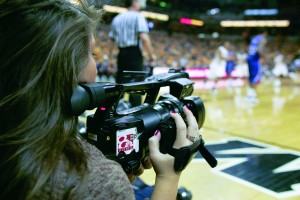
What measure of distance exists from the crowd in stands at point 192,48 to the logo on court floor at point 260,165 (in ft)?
30.6

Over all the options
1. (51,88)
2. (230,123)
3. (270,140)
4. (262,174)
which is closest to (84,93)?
(51,88)

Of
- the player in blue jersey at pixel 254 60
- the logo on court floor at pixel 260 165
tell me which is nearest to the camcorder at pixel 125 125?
the logo on court floor at pixel 260 165

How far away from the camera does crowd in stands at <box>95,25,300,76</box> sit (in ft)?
48.3

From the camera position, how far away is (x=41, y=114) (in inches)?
21.5

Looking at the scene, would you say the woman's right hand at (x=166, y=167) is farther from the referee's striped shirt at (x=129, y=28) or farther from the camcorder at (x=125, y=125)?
the referee's striped shirt at (x=129, y=28)

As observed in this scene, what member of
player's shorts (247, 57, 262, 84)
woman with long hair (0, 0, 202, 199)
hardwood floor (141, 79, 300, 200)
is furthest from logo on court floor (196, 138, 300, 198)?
player's shorts (247, 57, 262, 84)

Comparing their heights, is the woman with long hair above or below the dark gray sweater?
above

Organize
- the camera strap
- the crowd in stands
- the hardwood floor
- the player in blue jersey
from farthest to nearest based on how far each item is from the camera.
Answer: the crowd in stands, the player in blue jersey, the hardwood floor, the camera strap

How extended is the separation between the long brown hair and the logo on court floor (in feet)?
4.50

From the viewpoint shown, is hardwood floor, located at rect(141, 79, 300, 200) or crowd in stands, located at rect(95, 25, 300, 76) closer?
hardwood floor, located at rect(141, 79, 300, 200)

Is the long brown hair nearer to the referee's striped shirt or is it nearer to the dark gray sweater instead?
the dark gray sweater

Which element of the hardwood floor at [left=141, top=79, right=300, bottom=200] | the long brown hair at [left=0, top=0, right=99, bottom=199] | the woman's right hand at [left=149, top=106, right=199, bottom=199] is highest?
the long brown hair at [left=0, top=0, right=99, bottom=199]

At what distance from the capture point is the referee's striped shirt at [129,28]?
2715 millimetres

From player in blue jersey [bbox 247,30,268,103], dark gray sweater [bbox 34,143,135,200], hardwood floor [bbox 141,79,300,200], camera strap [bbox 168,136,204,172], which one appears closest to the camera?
dark gray sweater [bbox 34,143,135,200]
